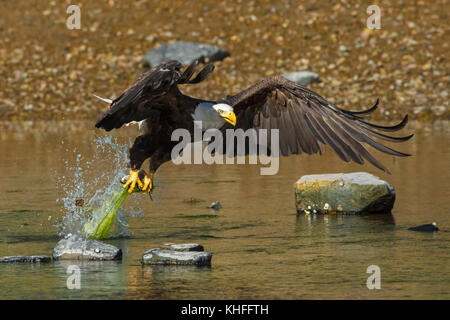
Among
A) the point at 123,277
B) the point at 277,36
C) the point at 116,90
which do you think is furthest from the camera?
the point at 277,36

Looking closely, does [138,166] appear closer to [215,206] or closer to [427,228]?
[215,206]

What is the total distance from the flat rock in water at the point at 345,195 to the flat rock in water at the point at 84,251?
9.91ft

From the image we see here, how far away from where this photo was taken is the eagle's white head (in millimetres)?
10398

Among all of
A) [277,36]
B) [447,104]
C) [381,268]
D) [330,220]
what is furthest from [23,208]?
[277,36]

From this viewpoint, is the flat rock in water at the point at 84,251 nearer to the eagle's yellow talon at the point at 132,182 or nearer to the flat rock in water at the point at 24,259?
the flat rock in water at the point at 24,259

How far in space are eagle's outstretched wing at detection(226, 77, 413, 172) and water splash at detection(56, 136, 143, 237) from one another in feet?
5.55

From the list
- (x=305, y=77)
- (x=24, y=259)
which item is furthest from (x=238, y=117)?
(x=305, y=77)

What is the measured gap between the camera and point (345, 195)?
1168cm

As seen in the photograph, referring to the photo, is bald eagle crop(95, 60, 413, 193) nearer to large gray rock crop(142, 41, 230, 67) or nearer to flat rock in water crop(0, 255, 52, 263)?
flat rock in water crop(0, 255, 52, 263)

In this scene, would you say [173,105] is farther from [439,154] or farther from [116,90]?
[116,90]

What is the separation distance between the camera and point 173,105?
10.5m

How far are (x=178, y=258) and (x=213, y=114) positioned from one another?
6.40ft

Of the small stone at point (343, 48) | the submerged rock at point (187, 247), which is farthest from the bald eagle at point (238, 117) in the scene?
the small stone at point (343, 48)

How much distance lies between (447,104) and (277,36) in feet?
21.0
